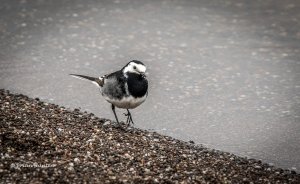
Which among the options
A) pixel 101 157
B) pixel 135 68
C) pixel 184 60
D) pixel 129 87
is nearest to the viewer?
pixel 101 157

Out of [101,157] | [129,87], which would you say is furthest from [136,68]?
[101,157]

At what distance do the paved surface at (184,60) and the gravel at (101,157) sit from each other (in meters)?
0.51

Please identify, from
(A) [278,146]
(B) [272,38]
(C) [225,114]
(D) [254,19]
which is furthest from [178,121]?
(D) [254,19]

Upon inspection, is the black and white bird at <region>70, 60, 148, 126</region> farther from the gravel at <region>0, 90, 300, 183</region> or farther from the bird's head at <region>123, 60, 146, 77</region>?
the gravel at <region>0, 90, 300, 183</region>

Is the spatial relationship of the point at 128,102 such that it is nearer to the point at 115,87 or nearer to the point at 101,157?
the point at 115,87

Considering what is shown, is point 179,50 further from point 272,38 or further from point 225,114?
point 225,114

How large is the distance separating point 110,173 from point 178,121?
2.24 metres

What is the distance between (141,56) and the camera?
9.75m

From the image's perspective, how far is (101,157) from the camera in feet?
18.6

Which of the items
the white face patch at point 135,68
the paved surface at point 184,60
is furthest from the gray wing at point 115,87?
the paved surface at point 184,60

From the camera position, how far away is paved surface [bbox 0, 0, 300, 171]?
7.26 m

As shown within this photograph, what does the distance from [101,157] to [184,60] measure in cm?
426

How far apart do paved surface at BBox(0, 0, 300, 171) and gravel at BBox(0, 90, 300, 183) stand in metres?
0.51

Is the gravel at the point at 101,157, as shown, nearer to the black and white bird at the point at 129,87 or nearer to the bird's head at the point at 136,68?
the black and white bird at the point at 129,87
